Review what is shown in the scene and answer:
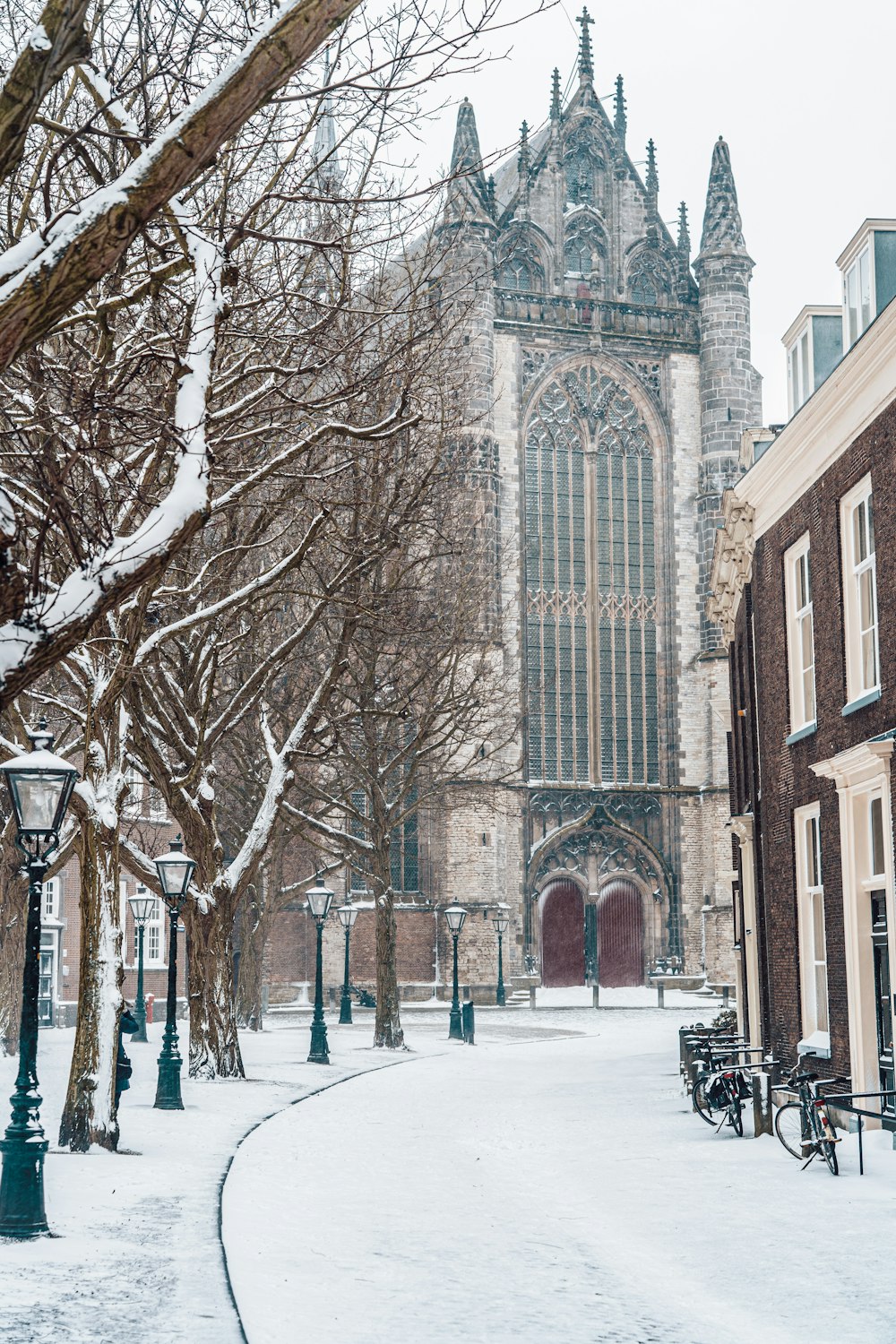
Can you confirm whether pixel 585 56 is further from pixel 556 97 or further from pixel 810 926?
pixel 810 926

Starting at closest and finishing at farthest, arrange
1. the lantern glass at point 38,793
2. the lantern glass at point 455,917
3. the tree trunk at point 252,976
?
the lantern glass at point 38,793, the lantern glass at point 455,917, the tree trunk at point 252,976

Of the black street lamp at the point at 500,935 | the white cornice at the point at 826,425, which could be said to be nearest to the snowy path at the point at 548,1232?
the white cornice at the point at 826,425

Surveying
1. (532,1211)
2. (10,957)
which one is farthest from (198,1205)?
(10,957)

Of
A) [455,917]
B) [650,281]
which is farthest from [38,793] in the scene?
[650,281]

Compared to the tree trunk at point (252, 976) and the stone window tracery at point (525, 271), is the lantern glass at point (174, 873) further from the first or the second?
the stone window tracery at point (525, 271)

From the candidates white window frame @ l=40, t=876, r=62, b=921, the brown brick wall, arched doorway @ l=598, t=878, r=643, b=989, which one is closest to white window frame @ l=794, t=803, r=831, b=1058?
the brown brick wall

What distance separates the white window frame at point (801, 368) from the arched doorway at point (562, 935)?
3285 centimetres

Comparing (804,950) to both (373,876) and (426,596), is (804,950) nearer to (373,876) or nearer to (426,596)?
(373,876)

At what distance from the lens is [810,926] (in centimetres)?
1734

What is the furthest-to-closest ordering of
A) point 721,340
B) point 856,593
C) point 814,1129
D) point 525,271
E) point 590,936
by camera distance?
point 525,271 < point 721,340 < point 590,936 < point 856,593 < point 814,1129

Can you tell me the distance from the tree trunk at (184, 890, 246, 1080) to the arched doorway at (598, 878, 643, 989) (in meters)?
30.4

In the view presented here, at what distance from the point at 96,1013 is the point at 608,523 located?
41.3 metres

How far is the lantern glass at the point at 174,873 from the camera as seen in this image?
18.0m

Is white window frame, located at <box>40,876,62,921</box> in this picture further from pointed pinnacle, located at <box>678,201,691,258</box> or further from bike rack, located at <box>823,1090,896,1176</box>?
pointed pinnacle, located at <box>678,201,691,258</box>
